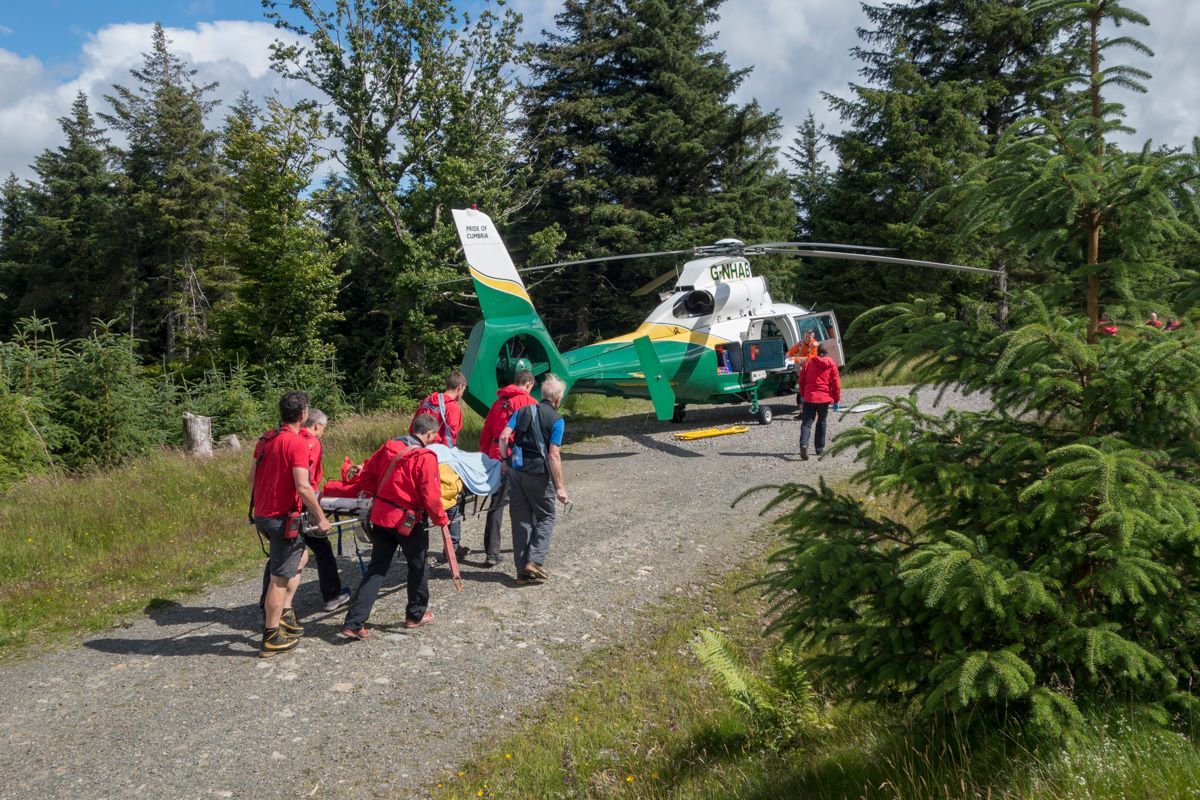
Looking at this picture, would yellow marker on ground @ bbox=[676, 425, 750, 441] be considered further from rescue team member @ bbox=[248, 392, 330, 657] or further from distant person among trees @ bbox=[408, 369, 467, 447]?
rescue team member @ bbox=[248, 392, 330, 657]

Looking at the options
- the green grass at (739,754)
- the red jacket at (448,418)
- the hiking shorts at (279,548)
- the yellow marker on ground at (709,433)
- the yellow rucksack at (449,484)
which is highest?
the red jacket at (448,418)

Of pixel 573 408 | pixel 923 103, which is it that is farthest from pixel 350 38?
pixel 923 103

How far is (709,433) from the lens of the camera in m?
14.4

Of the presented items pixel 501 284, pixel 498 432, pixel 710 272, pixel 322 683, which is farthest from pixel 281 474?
pixel 710 272

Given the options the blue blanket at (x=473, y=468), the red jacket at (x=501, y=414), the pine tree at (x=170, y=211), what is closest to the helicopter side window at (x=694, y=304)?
the red jacket at (x=501, y=414)

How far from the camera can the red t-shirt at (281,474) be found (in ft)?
19.4

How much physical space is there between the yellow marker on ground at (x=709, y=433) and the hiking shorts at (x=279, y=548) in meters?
9.10

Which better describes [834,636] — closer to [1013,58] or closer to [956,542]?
[956,542]

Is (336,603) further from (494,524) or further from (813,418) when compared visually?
(813,418)

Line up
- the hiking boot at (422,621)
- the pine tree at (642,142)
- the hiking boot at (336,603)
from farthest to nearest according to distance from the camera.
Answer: the pine tree at (642,142) < the hiking boot at (336,603) < the hiking boot at (422,621)

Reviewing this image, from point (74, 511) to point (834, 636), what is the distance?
9.34 metres

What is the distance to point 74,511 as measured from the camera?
30.5 ft

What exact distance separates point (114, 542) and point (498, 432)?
472cm

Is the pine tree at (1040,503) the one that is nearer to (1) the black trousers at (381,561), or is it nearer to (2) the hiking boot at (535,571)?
(1) the black trousers at (381,561)
